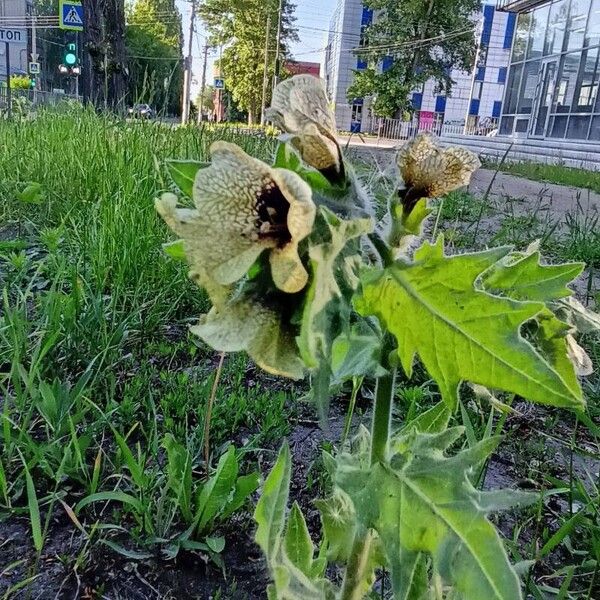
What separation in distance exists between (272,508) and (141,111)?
4.46 meters

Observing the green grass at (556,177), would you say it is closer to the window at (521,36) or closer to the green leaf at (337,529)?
the green leaf at (337,529)

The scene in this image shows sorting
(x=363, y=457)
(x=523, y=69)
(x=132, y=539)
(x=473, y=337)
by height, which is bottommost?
(x=132, y=539)

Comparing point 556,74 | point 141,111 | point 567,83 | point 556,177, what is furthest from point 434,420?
point 556,74

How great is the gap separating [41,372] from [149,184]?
1799 mm

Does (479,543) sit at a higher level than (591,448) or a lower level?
higher

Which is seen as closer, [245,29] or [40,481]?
[40,481]

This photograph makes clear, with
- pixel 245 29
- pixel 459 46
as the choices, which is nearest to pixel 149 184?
pixel 459 46

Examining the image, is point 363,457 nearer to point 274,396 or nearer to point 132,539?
point 132,539

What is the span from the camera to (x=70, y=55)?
12219 millimetres

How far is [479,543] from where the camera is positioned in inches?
27.0

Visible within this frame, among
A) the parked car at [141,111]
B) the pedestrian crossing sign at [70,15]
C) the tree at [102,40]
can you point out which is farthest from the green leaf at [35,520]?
the pedestrian crossing sign at [70,15]

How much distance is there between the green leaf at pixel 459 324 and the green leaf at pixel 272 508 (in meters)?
0.24

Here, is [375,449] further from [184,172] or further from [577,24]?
[577,24]

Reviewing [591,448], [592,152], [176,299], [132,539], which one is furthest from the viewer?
[592,152]
